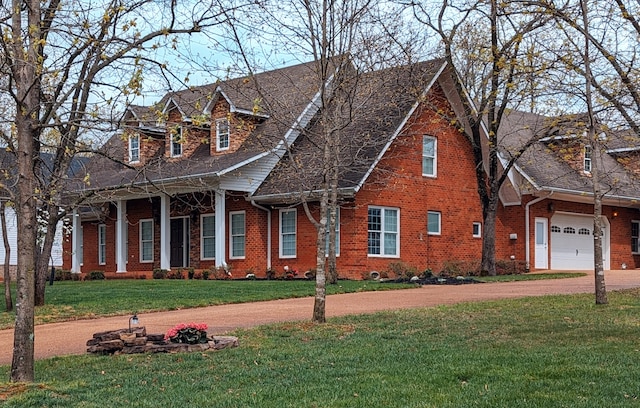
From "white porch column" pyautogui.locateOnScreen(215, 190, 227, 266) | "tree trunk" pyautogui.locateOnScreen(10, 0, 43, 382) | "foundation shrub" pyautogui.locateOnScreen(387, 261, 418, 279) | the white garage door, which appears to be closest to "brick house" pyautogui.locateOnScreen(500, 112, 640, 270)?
the white garage door

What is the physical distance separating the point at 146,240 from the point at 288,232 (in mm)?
7391

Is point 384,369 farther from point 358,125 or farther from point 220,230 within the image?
point 220,230

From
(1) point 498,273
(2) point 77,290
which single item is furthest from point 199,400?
(1) point 498,273

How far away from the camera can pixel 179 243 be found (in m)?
31.9

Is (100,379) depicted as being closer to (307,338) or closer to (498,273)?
(307,338)

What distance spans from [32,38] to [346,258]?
60.7 feet

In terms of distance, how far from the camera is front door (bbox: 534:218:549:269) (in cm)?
3164

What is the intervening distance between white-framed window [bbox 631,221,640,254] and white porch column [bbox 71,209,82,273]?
23630mm

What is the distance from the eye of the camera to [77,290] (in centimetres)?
2342

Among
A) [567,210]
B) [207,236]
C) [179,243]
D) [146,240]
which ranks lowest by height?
[179,243]

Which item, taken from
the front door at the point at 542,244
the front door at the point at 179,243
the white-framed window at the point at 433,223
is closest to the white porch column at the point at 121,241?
the front door at the point at 179,243

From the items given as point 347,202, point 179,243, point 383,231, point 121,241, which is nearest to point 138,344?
point 347,202

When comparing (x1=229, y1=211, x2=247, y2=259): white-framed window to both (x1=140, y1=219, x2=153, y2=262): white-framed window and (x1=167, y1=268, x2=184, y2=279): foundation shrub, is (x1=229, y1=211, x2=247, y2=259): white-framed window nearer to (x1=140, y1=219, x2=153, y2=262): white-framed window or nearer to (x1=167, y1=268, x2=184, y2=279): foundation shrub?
(x1=167, y1=268, x2=184, y2=279): foundation shrub

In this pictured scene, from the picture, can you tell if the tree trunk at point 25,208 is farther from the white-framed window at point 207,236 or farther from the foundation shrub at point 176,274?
the white-framed window at point 207,236
